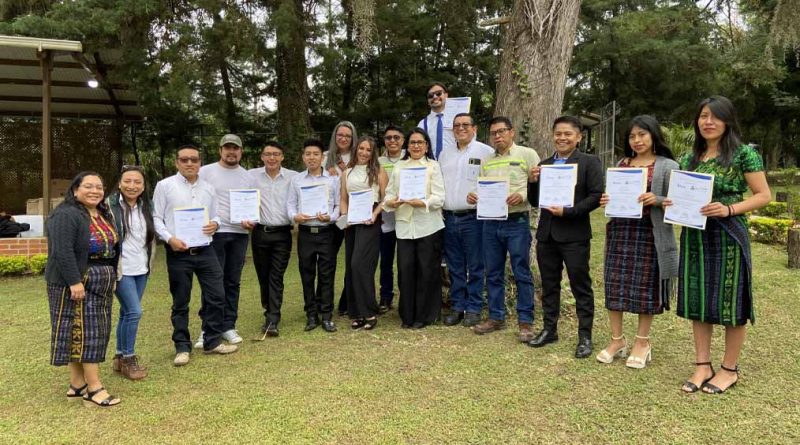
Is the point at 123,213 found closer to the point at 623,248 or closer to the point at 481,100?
the point at 623,248

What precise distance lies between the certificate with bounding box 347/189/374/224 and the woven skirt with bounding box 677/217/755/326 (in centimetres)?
241

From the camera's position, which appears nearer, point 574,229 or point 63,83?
point 574,229

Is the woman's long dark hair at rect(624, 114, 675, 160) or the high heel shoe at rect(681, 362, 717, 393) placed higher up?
the woman's long dark hair at rect(624, 114, 675, 160)

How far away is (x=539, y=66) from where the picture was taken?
17.0ft

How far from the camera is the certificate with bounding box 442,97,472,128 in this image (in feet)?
16.1

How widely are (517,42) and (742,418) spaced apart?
3.77m

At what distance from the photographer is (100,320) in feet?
10.8

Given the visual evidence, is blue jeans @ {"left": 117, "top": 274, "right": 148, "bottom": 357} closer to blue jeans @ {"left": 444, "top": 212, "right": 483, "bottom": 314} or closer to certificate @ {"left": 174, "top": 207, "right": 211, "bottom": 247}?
certificate @ {"left": 174, "top": 207, "right": 211, "bottom": 247}

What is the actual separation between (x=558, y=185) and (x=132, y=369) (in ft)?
10.7

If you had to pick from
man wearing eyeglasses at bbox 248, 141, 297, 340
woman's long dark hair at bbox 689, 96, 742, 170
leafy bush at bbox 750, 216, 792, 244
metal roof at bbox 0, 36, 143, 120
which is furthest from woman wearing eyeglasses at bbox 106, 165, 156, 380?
leafy bush at bbox 750, 216, 792, 244

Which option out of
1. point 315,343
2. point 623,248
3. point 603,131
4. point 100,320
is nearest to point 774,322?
point 623,248

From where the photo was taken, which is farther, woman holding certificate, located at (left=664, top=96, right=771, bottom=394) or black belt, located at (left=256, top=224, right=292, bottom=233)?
black belt, located at (left=256, top=224, right=292, bottom=233)

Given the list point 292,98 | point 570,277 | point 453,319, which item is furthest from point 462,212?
point 292,98

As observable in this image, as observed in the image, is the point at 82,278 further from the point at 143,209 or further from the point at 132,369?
the point at 132,369
